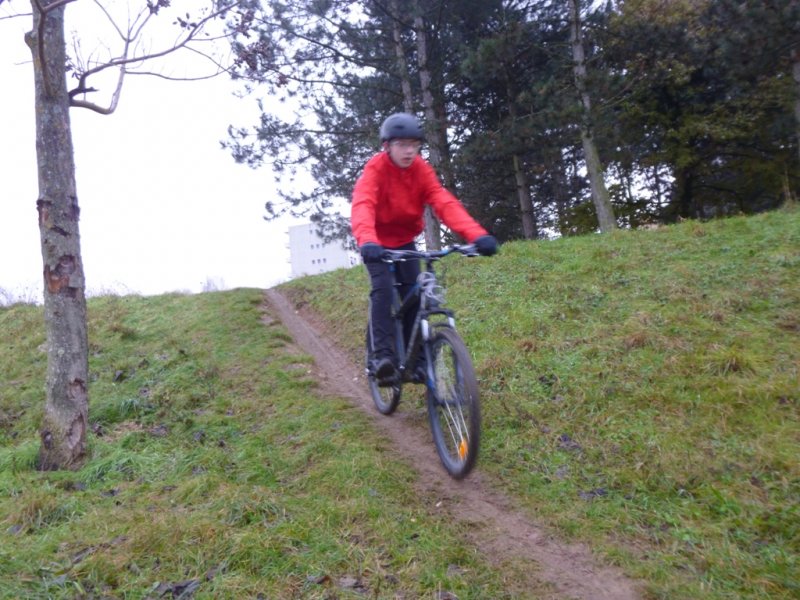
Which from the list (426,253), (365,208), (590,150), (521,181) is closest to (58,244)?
(365,208)

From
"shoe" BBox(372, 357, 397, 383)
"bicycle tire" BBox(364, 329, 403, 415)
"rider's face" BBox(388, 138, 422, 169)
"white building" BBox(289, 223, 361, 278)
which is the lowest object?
"bicycle tire" BBox(364, 329, 403, 415)

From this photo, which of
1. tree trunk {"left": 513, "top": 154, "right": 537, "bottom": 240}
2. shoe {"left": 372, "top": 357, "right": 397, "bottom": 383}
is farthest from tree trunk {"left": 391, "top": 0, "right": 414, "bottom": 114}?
→ shoe {"left": 372, "top": 357, "right": 397, "bottom": 383}

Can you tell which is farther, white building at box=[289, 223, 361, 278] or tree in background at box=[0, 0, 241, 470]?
white building at box=[289, 223, 361, 278]

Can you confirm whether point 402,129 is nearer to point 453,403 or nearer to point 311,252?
point 453,403

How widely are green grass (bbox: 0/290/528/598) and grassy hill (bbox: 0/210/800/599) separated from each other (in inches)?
0.6

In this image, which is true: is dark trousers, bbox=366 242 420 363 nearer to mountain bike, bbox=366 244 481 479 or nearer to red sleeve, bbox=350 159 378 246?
mountain bike, bbox=366 244 481 479

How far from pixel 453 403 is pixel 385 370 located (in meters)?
0.70

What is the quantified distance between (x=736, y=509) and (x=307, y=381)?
424 cm

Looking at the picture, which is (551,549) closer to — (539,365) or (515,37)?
(539,365)

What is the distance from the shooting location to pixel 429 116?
16.6 metres

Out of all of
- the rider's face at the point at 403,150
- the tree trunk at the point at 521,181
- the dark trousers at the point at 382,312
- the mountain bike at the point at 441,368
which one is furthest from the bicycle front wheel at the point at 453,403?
the tree trunk at the point at 521,181

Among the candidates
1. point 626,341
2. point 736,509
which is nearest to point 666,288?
point 626,341

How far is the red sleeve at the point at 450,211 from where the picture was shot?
177 inches

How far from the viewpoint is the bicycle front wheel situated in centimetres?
386
